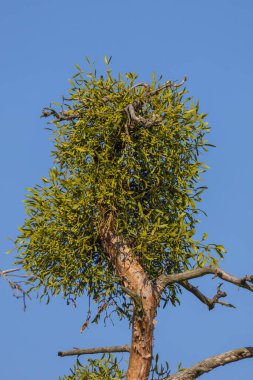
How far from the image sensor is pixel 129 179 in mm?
11141

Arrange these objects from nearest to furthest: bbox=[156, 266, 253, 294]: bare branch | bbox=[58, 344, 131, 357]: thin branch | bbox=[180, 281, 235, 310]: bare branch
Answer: bbox=[156, 266, 253, 294]: bare branch
bbox=[58, 344, 131, 357]: thin branch
bbox=[180, 281, 235, 310]: bare branch

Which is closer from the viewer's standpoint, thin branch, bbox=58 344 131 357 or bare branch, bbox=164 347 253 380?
bare branch, bbox=164 347 253 380

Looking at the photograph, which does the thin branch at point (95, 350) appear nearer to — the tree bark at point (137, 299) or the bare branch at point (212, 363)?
the tree bark at point (137, 299)

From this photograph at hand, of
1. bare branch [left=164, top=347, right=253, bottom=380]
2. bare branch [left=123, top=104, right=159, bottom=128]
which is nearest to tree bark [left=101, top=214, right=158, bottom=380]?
bare branch [left=164, top=347, right=253, bottom=380]

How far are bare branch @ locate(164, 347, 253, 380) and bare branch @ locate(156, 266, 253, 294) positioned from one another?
97 centimetres

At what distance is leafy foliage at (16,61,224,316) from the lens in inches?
434

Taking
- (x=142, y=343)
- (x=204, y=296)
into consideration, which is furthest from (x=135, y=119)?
(x=142, y=343)

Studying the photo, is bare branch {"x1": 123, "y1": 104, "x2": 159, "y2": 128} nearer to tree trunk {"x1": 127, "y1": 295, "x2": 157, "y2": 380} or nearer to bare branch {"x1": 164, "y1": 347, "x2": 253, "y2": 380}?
tree trunk {"x1": 127, "y1": 295, "x2": 157, "y2": 380}

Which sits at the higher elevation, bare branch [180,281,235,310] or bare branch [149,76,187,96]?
bare branch [149,76,187,96]

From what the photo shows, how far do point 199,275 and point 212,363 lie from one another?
4.07 feet

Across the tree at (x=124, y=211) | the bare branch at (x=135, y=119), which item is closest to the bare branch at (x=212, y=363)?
the tree at (x=124, y=211)

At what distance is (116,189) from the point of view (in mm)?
11008

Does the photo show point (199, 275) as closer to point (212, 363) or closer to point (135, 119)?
point (212, 363)

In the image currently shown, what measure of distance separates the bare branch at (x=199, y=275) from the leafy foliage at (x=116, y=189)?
313 mm
